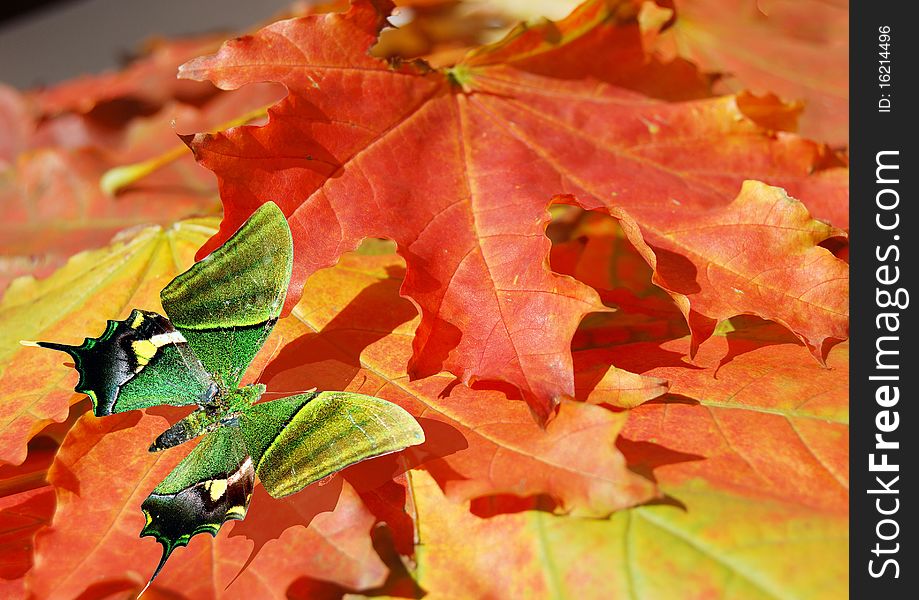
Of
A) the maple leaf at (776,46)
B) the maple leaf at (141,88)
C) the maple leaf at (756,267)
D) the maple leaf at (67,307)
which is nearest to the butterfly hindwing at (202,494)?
the maple leaf at (67,307)

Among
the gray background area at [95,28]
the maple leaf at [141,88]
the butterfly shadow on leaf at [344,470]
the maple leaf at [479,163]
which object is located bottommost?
the butterfly shadow on leaf at [344,470]

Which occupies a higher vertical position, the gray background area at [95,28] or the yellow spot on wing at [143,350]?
the gray background area at [95,28]

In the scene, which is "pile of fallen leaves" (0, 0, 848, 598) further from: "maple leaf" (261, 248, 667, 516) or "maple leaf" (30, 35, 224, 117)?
"maple leaf" (30, 35, 224, 117)
